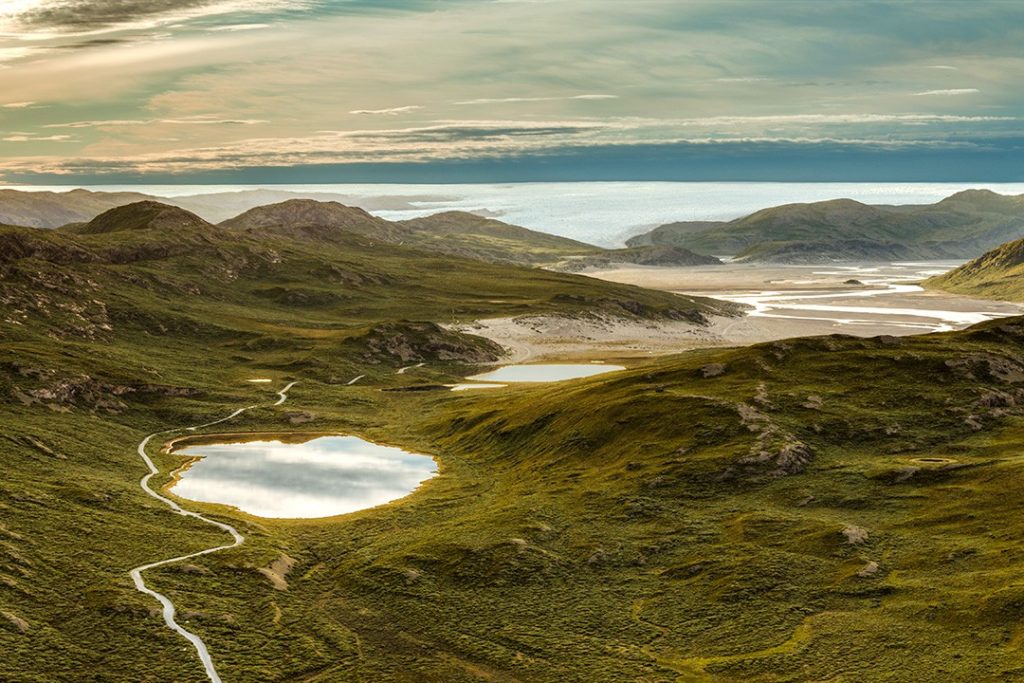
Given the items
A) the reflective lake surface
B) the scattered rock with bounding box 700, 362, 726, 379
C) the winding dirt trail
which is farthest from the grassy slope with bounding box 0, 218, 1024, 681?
the reflective lake surface

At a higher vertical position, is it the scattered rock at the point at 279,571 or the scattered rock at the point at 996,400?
the scattered rock at the point at 996,400

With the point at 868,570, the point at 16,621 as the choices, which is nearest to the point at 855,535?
the point at 868,570

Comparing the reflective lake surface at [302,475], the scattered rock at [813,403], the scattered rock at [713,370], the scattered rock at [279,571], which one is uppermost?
the scattered rock at [713,370]

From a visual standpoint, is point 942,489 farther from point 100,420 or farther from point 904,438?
point 100,420

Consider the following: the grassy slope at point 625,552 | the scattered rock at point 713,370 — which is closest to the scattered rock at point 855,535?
the grassy slope at point 625,552

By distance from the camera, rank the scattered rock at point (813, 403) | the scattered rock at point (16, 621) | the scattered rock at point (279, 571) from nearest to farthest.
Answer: the scattered rock at point (16, 621) < the scattered rock at point (279, 571) < the scattered rock at point (813, 403)

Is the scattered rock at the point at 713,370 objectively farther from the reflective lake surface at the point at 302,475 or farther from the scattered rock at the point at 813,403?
the reflective lake surface at the point at 302,475

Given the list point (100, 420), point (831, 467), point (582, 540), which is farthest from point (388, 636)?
point (100, 420)

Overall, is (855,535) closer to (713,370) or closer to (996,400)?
(996,400)
